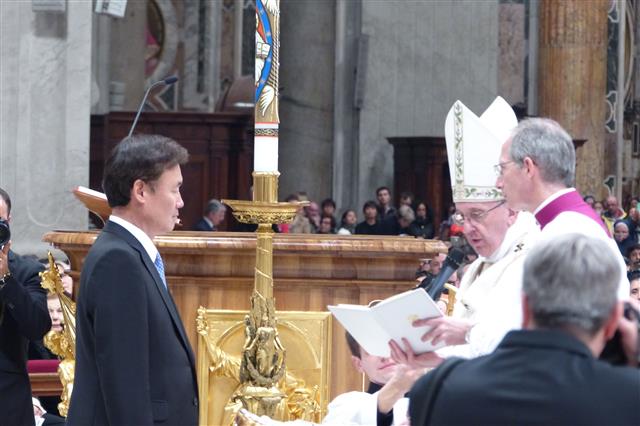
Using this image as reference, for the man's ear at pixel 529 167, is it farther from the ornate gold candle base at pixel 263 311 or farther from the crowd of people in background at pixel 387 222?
the crowd of people in background at pixel 387 222

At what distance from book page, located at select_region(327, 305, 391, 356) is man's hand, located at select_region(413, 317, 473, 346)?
13 cm

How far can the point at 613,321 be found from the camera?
272 cm

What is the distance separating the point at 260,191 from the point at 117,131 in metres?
12.0

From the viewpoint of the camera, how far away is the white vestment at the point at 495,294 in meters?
3.80

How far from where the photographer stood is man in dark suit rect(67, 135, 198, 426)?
4.01 m

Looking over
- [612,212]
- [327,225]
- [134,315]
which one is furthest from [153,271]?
[612,212]

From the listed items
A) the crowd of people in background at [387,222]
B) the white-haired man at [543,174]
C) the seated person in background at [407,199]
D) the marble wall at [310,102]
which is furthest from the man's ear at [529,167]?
the marble wall at [310,102]

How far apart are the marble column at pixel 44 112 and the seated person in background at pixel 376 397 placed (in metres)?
5.89

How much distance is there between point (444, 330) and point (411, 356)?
6.1 inches

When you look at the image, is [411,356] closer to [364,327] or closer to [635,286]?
[364,327]

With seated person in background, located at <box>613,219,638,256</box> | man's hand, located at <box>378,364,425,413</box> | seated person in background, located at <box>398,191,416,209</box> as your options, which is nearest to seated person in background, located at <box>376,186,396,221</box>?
seated person in background, located at <box>398,191,416,209</box>

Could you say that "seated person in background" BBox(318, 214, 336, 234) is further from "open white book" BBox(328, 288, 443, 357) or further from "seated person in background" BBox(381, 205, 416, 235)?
"open white book" BBox(328, 288, 443, 357)

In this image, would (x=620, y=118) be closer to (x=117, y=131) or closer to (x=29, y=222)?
(x=117, y=131)

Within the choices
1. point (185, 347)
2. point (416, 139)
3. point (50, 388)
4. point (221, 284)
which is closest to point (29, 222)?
point (50, 388)
